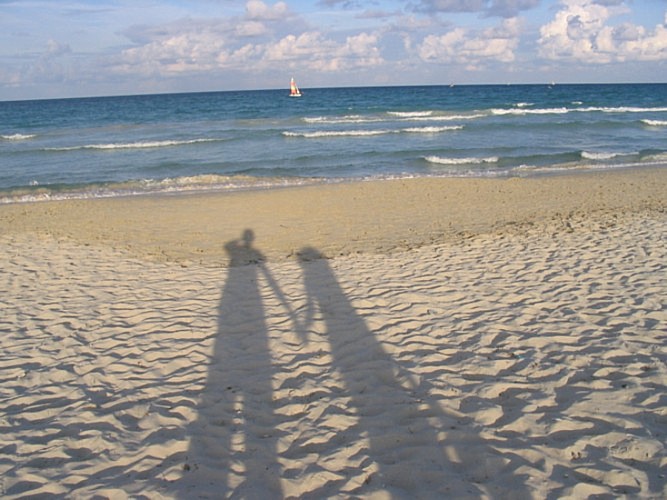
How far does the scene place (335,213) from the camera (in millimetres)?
11383

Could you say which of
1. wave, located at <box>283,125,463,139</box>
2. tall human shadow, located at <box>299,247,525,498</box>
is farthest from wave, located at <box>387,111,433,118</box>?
tall human shadow, located at <box>299,247,525,498</box>

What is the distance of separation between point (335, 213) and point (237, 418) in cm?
781

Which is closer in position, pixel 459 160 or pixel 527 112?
pixel 459 160

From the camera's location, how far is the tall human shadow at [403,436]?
3.09 m

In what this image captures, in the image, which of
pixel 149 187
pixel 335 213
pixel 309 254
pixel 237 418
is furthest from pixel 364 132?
pixel 237 418

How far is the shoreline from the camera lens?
9.11 metres

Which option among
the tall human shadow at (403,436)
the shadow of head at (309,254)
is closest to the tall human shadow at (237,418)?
the tall human shadow at (403,436)

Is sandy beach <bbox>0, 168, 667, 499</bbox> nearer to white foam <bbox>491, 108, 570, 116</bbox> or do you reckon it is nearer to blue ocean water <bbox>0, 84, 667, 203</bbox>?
blue ocean water <bbox>0, 84, 667, 203</bbox>

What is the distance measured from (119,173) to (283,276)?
12.8 metres

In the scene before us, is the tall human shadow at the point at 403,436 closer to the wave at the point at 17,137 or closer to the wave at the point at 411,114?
the wave at the point at 17,137

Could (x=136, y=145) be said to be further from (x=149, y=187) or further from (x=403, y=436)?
(x=403, y=436)

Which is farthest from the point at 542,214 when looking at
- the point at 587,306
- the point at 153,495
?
the point at 153,495

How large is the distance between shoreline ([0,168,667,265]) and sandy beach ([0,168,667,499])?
0.64ft

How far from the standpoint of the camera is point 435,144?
22.6 metres
